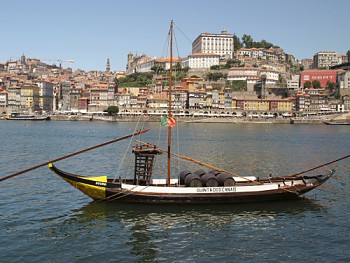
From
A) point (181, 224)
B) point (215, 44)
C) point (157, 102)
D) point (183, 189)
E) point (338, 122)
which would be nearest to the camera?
point (181, 224)

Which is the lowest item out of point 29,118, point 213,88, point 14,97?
point 29,118

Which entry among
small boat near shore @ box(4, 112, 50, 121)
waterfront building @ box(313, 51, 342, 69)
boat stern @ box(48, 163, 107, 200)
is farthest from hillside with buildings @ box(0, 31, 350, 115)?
boat stern @ box(48, 163, 107, 200)

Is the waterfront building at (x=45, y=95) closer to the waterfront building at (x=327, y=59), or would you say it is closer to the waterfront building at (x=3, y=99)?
the waterfront building at (x=3, y=99)

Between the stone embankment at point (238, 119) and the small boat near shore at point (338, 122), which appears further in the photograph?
the small boat near shore at point (338, 122)

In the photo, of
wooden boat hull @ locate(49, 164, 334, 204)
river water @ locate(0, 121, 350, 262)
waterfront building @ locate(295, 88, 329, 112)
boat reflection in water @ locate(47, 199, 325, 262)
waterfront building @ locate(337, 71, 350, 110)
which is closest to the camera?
river water @ locate(0, 121, 350, 262)

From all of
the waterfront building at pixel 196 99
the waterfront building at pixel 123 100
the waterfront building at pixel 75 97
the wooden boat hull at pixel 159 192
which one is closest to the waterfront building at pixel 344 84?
the waterfront building at pixel 196 99

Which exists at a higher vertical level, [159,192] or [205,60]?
[205,60]

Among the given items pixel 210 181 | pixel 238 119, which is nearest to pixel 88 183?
pixel 210 181

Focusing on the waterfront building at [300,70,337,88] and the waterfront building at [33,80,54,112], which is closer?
the waterfront building at [300,70,337,88]

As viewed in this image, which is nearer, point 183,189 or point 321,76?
point 183,189

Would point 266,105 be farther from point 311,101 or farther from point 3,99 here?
point 3,99

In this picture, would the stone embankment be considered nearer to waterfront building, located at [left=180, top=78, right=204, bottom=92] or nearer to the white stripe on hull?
waterfront building, located at [left=180, top=78, right=204, bottom=92]

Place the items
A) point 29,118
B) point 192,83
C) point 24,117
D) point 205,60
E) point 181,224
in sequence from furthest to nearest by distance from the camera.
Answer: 1. point 205,60
2. point 192,83
3. point 24,117
4. point 29,118
5. point 181,224

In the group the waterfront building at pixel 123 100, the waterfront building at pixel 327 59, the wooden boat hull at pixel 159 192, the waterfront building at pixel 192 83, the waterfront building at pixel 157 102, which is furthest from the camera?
the waterfront building at pixel 327 59
